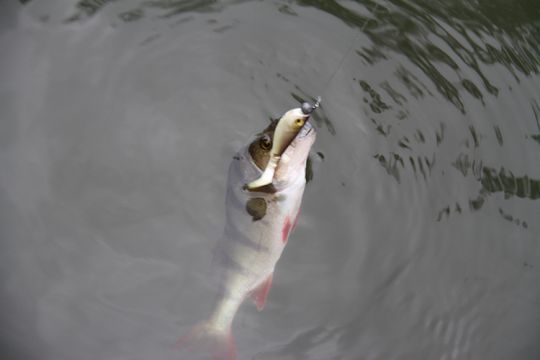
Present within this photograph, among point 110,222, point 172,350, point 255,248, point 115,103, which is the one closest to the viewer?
point 255,248

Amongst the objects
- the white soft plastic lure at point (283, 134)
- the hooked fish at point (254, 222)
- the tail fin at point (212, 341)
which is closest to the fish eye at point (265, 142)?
the hooked fish at point (254, 222)

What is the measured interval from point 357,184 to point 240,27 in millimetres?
1597

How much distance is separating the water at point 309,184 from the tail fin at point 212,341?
0.17 m

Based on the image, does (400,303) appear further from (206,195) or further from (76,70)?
(76,70)

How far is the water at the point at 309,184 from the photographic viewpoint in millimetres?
4586

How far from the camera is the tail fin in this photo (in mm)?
4234

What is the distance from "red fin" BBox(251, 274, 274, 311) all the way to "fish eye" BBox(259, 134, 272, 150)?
0.86m

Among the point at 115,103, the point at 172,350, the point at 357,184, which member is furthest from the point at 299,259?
the point at 115,103

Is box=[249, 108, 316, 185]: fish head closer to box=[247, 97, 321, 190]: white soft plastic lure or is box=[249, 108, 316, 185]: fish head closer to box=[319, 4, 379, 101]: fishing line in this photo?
box=[247, 97, 321, 190]: white soft plastic lure

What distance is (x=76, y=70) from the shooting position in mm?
5184

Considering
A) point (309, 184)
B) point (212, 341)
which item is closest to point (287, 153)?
point (309, 184)

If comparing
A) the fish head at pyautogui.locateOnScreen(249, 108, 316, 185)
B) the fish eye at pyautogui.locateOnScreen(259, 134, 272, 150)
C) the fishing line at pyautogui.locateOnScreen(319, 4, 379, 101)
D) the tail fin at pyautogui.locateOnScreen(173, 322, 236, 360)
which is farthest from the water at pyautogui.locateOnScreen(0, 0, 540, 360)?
the fish eye at pyautogui.locateOnScreen(259, 134, 272, 150)

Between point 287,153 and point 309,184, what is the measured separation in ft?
3.55

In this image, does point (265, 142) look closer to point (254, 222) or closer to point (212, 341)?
point (254, 222)
